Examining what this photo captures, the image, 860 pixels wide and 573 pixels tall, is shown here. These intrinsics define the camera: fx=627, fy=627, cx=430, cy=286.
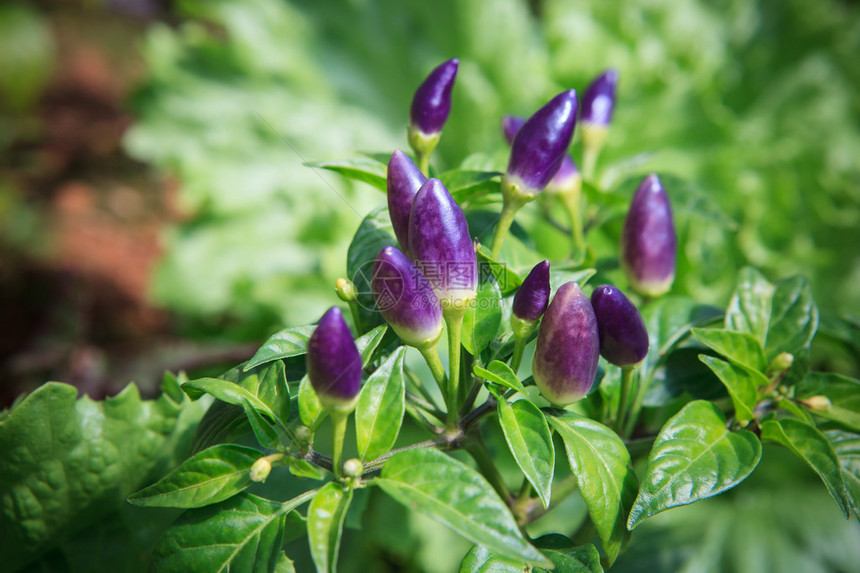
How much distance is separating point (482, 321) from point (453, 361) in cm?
4

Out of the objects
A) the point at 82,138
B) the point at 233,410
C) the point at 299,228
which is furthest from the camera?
the point at 82,138

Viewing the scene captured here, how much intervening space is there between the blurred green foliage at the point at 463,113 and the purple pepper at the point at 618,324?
A: 1.02 m

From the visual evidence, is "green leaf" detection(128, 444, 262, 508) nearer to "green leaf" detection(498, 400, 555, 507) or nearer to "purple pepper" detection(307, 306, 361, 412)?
"purple pepper" detection(307, 306, 361, 412)

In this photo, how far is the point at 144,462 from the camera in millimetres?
736

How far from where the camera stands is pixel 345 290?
0.55 m

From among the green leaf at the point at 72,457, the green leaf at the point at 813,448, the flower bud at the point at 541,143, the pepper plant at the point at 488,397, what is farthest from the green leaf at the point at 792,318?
the green leaf at the point at 72,457

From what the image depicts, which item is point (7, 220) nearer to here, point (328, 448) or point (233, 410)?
point (328, 448)

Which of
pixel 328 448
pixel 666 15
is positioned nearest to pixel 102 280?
pixel 328 448

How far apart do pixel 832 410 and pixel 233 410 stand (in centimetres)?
59

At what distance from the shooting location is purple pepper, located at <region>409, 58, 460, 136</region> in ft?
2.16

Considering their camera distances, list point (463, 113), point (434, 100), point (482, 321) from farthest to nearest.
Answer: point (463, 113), point (434, 100), point (482, 321)

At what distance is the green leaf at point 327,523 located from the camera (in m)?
0.44

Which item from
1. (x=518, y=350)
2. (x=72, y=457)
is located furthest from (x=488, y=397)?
(x=72, y=457)

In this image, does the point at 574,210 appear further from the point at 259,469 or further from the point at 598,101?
the point at 259,469
